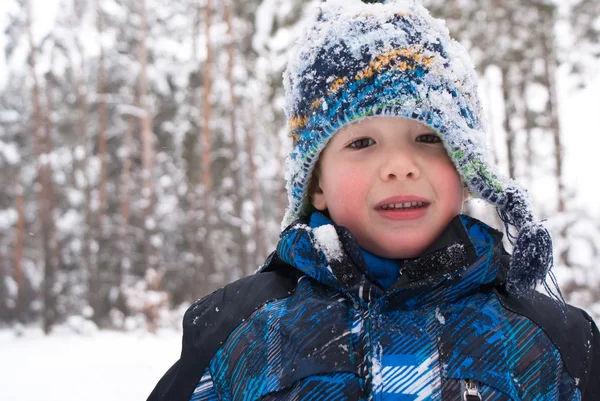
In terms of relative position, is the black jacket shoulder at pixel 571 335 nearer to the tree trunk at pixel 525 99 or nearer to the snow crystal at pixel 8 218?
the tree trunk at pixel 525 99

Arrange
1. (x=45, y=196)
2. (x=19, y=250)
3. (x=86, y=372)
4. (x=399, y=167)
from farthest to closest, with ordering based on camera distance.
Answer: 1. (x=19, y=250)
2. (x=45, y=196)
3. (x=86, y=372)
4. (x=399, y=167)

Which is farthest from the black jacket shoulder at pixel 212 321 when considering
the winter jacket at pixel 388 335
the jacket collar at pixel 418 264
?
the jacket collar at pixel 418 264

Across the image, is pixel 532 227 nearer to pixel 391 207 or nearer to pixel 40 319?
pixel 391 207

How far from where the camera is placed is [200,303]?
6.06 ft

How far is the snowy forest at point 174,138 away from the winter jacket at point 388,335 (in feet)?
14.7

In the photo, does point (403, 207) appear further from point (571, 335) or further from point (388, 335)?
point (571, 335)

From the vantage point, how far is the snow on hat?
5.58 ft

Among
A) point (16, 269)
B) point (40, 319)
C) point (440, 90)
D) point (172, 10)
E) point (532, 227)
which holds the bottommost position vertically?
point (40, 319)

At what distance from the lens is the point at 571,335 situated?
5.40 ft

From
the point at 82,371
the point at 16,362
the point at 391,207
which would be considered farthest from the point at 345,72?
the point at 16,362

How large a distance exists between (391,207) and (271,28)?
11447mm

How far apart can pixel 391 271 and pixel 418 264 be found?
14cm

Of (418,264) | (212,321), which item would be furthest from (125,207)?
(418,264)

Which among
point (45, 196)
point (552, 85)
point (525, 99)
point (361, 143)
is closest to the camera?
point (361, 143)
